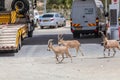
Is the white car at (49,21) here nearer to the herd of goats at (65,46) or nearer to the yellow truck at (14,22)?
the yellow truck at (14,22)

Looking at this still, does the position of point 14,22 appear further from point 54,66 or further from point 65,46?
point 54,66

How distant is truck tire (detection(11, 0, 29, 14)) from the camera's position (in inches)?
1130

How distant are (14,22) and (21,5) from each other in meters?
2.38

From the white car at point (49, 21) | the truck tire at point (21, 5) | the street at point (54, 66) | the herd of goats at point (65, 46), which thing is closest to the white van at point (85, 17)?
the truck tire at point (21, 5)

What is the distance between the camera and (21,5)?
2911 cm

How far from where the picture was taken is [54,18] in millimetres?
48250

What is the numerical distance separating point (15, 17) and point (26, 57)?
7586mm

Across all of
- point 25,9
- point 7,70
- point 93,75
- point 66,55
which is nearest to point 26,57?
point 66,55

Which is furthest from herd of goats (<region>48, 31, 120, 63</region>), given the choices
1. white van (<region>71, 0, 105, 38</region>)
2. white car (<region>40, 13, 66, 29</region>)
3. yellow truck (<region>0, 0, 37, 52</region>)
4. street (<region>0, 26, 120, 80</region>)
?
white car (<region>40, 13, 66, 29</region>)

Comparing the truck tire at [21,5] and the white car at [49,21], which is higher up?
the truck tire at [21,5]

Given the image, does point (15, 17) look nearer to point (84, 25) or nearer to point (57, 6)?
point (84, 25)

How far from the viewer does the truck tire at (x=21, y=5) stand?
28703 millimetres

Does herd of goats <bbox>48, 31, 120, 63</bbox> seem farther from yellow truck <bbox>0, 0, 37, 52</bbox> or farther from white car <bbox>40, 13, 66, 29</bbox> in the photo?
white car <bbox>40, 13, 66, 29</bbox>

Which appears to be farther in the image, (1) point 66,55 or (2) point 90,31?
(2) point 90,31
